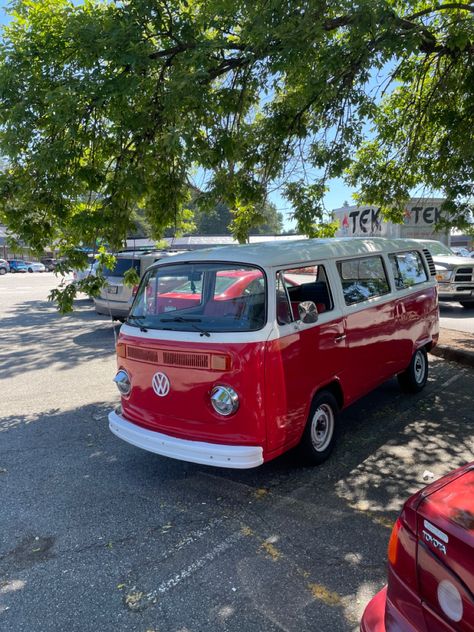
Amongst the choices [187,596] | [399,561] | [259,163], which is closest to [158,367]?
[187,596]

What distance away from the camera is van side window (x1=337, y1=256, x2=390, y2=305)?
4.75 meters

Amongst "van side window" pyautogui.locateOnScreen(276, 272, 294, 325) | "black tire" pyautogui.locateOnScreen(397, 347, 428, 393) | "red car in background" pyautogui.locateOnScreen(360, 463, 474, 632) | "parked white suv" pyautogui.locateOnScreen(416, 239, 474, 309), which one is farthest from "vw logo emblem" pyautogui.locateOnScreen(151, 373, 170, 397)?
"parked white suv" pyautogui.locateOnScreen(416, 239, 474, 309)

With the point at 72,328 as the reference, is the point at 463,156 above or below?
above

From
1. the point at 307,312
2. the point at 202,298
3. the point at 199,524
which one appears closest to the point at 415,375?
the point at 307,312

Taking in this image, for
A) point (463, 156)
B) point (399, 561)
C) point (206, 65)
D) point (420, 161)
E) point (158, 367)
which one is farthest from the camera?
point (420, 161)

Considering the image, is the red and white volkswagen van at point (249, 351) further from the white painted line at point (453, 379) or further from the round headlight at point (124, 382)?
the white painted line at point (453, 379)

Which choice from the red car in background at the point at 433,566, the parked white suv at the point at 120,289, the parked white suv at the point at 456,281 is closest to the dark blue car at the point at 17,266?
the parked white suv at the point at 120,289

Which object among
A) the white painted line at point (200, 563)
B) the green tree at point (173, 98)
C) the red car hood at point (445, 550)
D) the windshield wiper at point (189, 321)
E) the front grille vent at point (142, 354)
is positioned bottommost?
the white painted line at point (200, 563)

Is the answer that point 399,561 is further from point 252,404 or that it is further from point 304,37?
point 304,37

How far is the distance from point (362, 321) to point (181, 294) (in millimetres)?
1882

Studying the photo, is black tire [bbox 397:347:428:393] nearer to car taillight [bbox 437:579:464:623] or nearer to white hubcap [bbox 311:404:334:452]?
white hubcap [bbox 311:404:334:452]

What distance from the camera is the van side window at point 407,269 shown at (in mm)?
5770

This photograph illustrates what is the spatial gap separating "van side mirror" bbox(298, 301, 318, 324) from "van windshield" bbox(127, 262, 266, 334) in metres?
0.35

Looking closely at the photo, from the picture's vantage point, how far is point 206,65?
4766 millimetres
